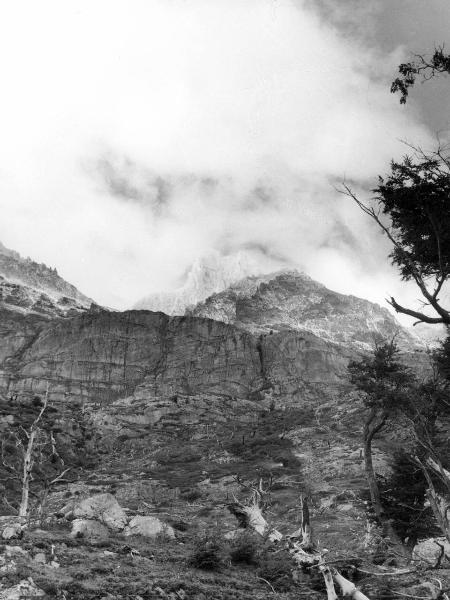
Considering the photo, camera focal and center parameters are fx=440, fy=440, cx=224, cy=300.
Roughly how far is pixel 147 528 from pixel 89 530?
4.06 m

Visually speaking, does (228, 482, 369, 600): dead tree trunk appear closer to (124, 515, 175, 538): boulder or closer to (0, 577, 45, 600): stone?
(124, 515, 175, 538): boulder

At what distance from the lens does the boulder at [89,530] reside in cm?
1711

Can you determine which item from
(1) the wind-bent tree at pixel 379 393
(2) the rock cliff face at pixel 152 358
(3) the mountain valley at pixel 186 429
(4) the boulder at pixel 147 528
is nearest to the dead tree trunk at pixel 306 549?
(3) the mountain valley at pixel 186 429

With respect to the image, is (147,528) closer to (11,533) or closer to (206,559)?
(206,559)

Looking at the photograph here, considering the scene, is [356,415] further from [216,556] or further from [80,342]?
[80,342]

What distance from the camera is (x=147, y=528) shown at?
2103cm

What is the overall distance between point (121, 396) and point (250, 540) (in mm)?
116239

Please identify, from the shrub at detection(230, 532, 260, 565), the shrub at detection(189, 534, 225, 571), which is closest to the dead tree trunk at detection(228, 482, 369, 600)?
the shrub at detection(230, 532, 260, 565)

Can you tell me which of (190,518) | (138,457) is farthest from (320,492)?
(138,457)

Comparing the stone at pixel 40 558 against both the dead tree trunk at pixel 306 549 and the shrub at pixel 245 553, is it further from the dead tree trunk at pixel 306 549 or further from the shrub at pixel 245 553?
the dead tree trunk at pixel 306 549

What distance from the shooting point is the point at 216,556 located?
1471cm

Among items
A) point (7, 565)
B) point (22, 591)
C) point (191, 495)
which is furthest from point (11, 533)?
point (191, 495)

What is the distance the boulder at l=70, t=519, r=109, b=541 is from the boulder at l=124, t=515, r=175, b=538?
1943 millimetres

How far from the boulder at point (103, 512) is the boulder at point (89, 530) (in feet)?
5.95
